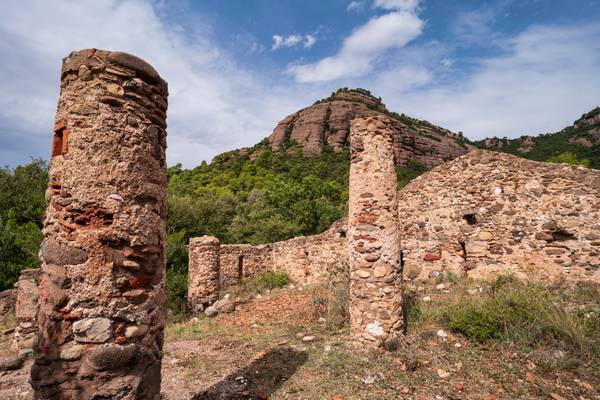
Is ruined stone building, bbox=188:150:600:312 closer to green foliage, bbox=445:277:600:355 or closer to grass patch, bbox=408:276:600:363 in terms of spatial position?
grass patch, bbox=408:276:600:363

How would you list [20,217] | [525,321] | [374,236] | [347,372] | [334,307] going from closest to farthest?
[347,372], [525,321], [374,236], [334,307], [20,217]

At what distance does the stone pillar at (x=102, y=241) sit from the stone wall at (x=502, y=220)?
7.42m

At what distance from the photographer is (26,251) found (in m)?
13.1

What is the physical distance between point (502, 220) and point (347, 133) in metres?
60.6

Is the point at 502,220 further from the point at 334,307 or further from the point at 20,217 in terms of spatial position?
the point at 20,217

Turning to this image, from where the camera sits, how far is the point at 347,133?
6650 cm

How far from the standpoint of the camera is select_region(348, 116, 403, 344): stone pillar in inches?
206

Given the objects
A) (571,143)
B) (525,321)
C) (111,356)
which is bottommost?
(525,321)

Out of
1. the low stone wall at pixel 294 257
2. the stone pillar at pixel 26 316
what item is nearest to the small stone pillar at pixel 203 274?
the low stone wall at pixel 294 257

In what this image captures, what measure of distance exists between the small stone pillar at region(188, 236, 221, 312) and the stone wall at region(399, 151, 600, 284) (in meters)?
5.75

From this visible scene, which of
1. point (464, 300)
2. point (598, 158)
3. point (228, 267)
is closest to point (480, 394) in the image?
point (464, 300)

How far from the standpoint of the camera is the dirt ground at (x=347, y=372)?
148 inches

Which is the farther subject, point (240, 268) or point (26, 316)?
point (240, 268)

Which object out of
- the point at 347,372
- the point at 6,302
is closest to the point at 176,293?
the point at 6,302
